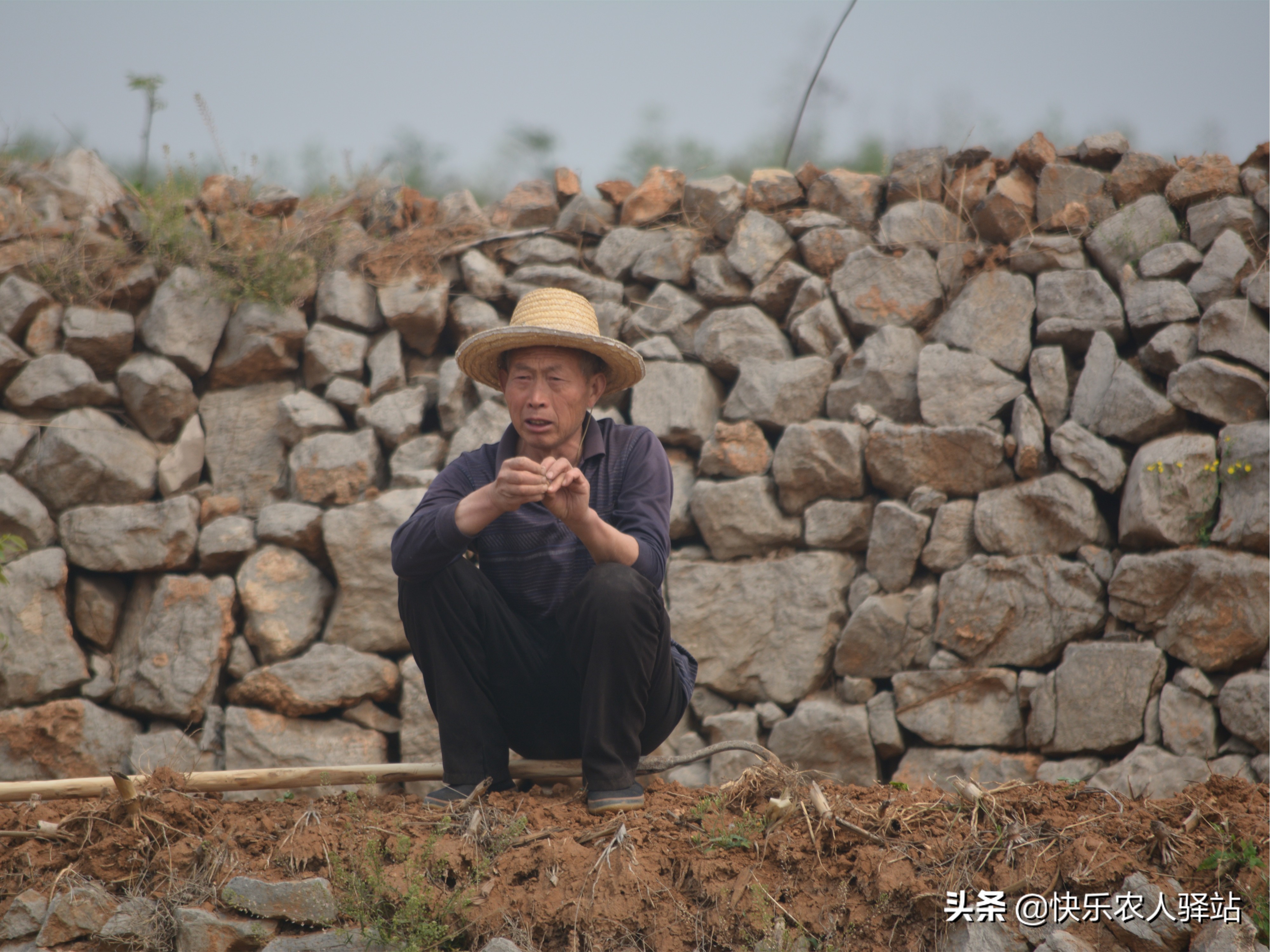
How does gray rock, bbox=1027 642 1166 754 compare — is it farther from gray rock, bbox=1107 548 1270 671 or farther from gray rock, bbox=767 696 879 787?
gray rock, bbox=767 696 879 787

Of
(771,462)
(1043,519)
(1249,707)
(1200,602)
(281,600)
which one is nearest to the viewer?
(1249,707)

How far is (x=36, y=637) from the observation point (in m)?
4.70

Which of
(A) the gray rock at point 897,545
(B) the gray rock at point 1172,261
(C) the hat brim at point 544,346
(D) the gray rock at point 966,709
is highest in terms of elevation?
(B) the gray rock at point 1172,261

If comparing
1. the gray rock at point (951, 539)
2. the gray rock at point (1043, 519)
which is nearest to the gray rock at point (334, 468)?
the gray rock at point (951, 539)

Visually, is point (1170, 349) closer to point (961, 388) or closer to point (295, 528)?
point (961, 388)

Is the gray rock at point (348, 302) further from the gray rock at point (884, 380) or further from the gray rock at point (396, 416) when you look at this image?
the gray rock at point (884, 380)

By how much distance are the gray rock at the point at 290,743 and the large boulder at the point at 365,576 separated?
1.35 feet

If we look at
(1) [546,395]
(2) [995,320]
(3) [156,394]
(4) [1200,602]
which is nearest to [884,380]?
(2) [995,320]

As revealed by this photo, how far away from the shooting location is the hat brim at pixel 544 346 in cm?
297

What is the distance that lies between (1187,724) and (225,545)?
14.6 feet

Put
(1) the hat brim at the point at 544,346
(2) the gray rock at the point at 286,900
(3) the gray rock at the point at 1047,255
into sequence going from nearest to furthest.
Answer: (2) the gray rock at the point at 286,900
(1) the hat brim at the point at 544,346
(3) the gray rock at the point at 1047,255

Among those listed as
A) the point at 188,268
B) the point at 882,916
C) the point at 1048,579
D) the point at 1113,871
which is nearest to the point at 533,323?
the point at 882,916

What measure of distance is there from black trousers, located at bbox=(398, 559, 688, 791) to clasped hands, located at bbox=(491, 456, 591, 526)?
21 cm

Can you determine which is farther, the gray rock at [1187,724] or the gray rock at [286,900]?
the gray rock at [1187,724]
